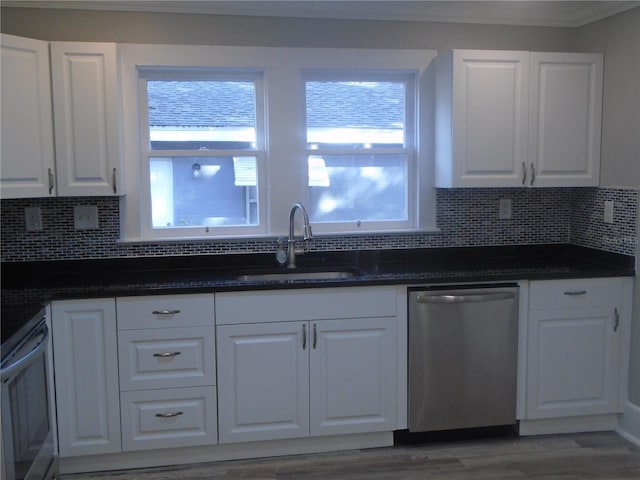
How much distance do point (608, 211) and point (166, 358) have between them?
236cm

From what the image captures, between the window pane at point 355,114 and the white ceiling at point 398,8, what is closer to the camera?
the white ceiling at point 398,8

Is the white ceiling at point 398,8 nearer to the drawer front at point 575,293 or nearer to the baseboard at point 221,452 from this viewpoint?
the drawer front at point 575,293

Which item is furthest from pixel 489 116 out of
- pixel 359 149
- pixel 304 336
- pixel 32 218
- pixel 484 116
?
pixel 32 218

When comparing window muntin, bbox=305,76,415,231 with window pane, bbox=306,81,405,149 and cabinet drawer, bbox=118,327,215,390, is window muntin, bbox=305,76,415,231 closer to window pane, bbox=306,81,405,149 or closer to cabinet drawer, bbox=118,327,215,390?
window pane, bbox=306,81,405,149

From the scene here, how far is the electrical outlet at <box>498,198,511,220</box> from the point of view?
3.66 metres

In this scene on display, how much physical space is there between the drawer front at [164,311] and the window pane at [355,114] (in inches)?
44.0

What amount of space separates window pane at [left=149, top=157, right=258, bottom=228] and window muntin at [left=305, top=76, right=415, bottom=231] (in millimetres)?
353

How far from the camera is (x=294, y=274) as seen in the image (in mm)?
3436

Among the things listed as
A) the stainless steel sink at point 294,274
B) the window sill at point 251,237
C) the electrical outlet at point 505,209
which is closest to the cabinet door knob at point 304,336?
the stainless steel sink at point 294,274

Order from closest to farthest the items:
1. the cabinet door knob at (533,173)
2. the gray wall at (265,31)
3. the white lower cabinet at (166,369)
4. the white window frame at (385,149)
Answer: the white lower cabinet at (166,369) < the gray wall at (265,31) < the cabinet door knob at (533,173) < the white window frame at (385,149)

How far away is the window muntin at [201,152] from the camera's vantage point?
334 cm

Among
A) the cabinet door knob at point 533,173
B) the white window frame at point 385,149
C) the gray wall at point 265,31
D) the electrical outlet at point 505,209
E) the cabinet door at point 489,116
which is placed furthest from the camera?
the electrical outlet at point 505,209

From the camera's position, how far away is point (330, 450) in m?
3.12

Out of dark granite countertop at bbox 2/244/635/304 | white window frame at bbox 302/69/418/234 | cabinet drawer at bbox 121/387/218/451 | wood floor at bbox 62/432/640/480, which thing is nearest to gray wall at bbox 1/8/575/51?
white window frame at bbox 302/69/418/234
